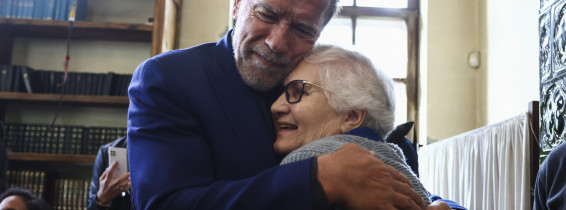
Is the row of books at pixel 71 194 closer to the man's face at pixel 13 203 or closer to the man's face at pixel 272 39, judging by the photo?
the man's face at pixel 13 203

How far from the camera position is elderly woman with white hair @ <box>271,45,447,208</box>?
139 centimetres

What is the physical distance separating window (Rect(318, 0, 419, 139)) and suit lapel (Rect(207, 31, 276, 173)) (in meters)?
4.41

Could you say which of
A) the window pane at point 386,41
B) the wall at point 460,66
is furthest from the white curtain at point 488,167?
the window pane at point 386,41

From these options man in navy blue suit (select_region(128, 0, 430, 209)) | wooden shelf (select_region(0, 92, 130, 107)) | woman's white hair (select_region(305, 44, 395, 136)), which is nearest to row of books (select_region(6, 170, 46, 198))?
wooden shelf (select_region(0, 92, 130, 107))

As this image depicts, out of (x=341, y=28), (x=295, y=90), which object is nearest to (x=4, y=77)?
(x=341, y=28)

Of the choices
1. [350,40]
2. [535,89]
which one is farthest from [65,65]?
[535,89]

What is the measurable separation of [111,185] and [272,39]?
1.98 metres

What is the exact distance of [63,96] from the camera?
442cm

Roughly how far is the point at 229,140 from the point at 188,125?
0.11 m

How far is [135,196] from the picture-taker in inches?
47.0

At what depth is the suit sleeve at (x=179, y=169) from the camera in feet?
3.55

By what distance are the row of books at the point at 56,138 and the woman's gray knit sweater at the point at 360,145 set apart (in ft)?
11.9

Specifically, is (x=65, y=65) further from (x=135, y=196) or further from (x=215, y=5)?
(x=135, y=196)

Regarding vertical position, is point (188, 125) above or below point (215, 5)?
below
